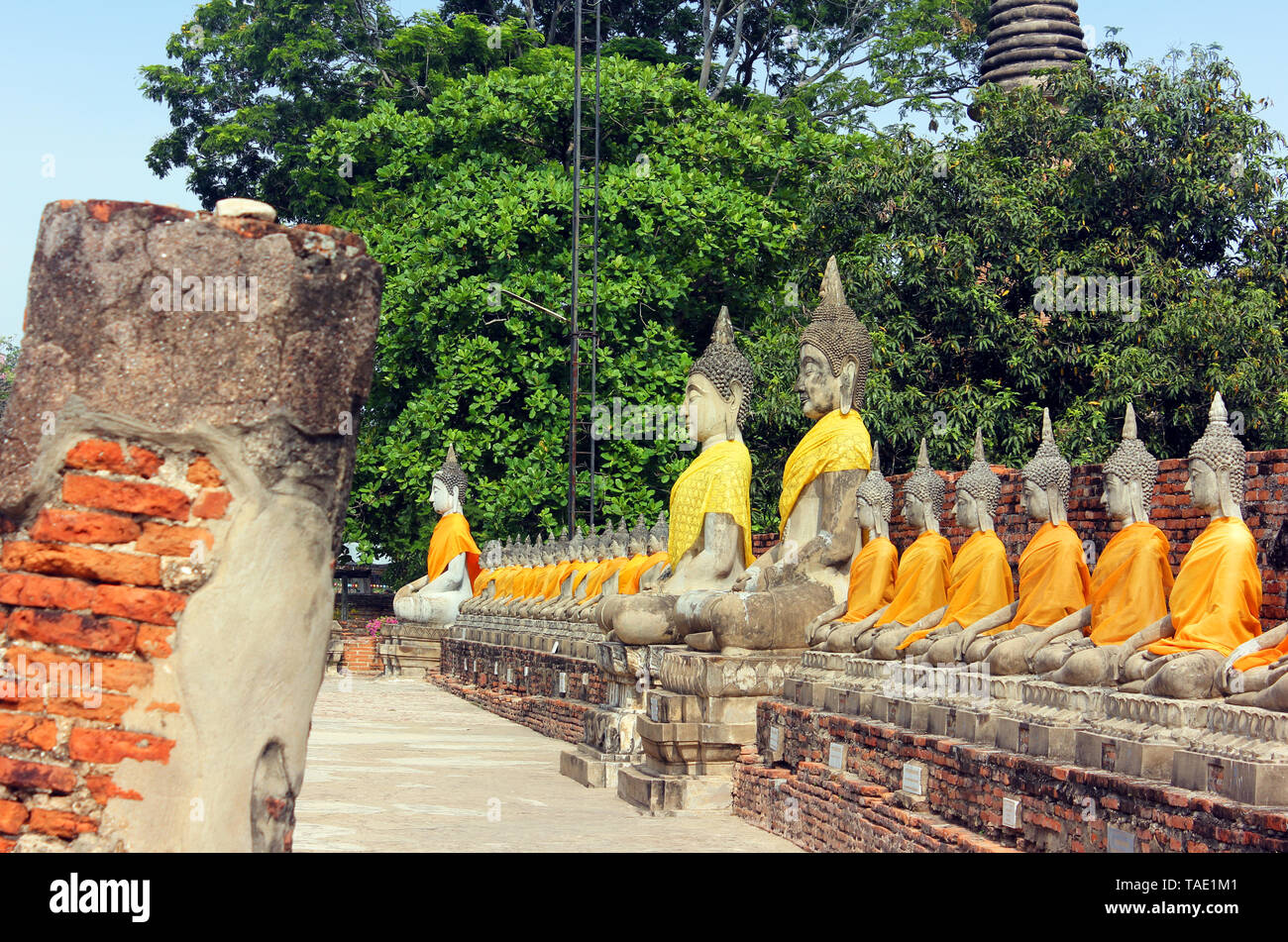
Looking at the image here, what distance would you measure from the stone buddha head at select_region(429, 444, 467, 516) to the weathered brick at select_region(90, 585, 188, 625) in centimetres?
1863

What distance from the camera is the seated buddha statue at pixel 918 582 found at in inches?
348

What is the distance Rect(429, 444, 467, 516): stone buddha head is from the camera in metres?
22.9

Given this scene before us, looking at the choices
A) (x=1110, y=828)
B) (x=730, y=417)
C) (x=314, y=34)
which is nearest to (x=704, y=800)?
(x=730, y=417)

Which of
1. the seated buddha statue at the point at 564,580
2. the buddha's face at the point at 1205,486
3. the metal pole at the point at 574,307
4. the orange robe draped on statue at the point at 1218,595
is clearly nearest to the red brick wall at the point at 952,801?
the orange robe draped on statue at the point at 1218,595

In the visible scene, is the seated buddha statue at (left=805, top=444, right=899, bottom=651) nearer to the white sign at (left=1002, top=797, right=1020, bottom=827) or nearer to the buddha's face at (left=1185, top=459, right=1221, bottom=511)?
the white sign at (left=1002, top=797, right=1020, bottom=827)

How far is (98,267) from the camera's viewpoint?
4312 millimetres

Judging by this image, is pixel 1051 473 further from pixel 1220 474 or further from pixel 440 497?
pixel 440 497

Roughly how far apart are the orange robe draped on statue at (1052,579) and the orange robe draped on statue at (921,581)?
1090 millimetres

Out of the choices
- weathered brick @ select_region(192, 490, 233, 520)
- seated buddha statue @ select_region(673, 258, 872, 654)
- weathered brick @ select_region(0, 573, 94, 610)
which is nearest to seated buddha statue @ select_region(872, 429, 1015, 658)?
seated buddha statue @ select_region(673, 258, 872, 654)

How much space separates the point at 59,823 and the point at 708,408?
8108 millimetres

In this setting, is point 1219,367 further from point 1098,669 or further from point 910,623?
point 1098,669

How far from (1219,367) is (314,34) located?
18.4 meters

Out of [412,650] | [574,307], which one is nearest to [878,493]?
[574,307]

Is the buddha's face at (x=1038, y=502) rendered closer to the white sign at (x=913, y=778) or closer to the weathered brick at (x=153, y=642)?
the white sign at (x=913, y=778)
